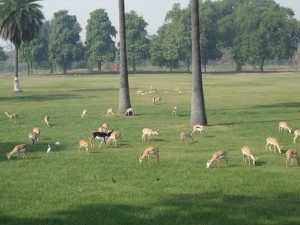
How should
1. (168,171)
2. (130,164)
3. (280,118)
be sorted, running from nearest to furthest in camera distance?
(168,171) < (130,164) < (280,118)

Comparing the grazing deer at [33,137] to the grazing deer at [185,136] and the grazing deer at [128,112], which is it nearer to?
the grazing deer at [185,136]

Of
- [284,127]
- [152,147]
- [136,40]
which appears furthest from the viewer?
[136,40]

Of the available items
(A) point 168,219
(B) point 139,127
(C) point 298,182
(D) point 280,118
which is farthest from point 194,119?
(A) point 168,219

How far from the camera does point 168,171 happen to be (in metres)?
16.2

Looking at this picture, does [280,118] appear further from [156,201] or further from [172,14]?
[172,14]

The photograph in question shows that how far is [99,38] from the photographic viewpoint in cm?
14412

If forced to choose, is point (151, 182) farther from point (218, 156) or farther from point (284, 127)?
point (284, 127)

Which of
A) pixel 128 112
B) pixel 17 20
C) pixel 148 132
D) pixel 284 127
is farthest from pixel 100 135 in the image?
pixel 17 20

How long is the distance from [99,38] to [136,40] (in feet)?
33.4

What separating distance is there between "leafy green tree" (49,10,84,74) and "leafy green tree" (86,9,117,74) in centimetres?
324

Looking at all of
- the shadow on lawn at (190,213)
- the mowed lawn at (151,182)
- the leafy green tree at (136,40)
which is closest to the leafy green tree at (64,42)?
the leafy green tree at (136,40)

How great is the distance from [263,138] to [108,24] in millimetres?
126799

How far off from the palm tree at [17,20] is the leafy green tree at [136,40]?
68.6m

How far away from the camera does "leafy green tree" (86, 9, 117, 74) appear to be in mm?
141875
